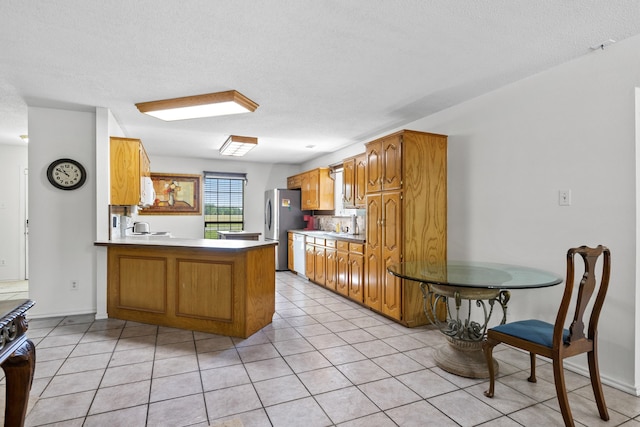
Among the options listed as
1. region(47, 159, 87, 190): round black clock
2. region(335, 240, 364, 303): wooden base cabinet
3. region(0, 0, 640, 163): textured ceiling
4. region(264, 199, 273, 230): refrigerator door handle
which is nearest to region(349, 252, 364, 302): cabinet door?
region(335, 240, 364, 303): wooden base cabinet

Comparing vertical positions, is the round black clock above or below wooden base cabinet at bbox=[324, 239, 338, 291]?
above

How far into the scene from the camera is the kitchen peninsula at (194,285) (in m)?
3.38

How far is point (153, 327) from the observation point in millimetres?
Answer: 3664

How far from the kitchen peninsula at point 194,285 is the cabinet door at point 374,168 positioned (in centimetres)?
141

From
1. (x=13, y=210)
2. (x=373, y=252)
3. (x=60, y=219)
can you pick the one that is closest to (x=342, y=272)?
(x=373, y=252)

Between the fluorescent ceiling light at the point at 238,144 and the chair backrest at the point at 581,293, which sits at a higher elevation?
the fluorescent ceiling light at the point at 238,144

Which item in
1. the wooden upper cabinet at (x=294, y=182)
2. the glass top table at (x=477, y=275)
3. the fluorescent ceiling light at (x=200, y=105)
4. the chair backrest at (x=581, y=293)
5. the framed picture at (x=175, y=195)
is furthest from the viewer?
the wooden upper cabinet at (x=294, y=182)

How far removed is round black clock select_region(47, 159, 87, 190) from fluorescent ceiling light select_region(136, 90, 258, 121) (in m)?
1.08

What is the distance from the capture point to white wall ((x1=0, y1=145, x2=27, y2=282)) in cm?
590

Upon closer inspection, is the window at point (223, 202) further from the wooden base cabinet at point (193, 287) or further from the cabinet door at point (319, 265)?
the wooden base cabinet at point (193, 287)

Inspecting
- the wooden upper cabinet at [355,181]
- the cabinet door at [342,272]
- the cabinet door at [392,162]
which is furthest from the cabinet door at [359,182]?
the cabinet door at [392,162]

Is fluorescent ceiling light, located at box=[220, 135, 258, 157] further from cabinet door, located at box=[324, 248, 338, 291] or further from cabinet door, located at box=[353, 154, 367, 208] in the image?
cabinet door, located at box=[324, 248, 338, 291]

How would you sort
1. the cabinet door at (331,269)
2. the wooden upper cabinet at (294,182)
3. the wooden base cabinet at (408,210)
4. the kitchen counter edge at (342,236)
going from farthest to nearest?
the wooden upper cabinet at (294,182)
the cabinet door at (331,269)
the kitchen counter edge at (342,236)
the wooden base cabinet at (408,210)

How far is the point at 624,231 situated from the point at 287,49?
271 centimetres
